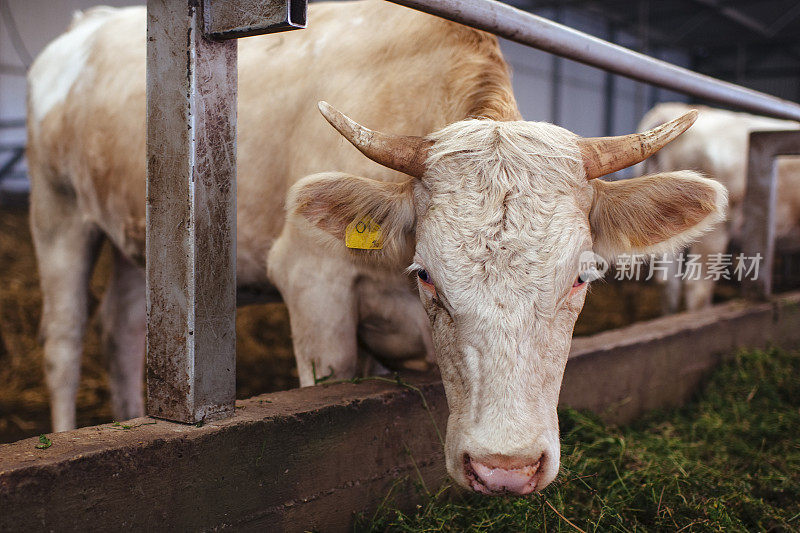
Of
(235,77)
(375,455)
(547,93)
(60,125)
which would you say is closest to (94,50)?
(60,125)

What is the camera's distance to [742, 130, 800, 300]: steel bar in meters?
4.12

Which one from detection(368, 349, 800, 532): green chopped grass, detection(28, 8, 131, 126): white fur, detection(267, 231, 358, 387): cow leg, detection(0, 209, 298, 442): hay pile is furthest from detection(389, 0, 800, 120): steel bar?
detection(0, 209, 298, 442): hay pile

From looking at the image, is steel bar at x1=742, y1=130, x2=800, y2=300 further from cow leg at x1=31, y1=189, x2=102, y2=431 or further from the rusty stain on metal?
cow leg at x1=31, y1=189, x2=102, y2=431

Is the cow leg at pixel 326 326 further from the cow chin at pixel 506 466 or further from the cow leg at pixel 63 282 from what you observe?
the cow leg at pixel 63 282

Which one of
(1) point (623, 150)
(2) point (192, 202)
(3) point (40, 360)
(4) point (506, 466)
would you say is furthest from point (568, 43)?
(3) point (40, 360)

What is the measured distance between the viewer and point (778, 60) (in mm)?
23594

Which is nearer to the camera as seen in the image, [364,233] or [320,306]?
[364,233]

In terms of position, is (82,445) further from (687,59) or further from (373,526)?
(687,59)

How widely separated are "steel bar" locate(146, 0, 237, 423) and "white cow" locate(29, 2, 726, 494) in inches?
10.0

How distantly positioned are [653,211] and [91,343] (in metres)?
4.30

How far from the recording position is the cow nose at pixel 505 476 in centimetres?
140

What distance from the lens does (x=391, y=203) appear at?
1.92 meters

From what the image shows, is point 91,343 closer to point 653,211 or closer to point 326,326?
point 326,326

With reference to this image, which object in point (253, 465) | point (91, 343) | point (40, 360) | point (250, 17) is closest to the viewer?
point (250, 17)
